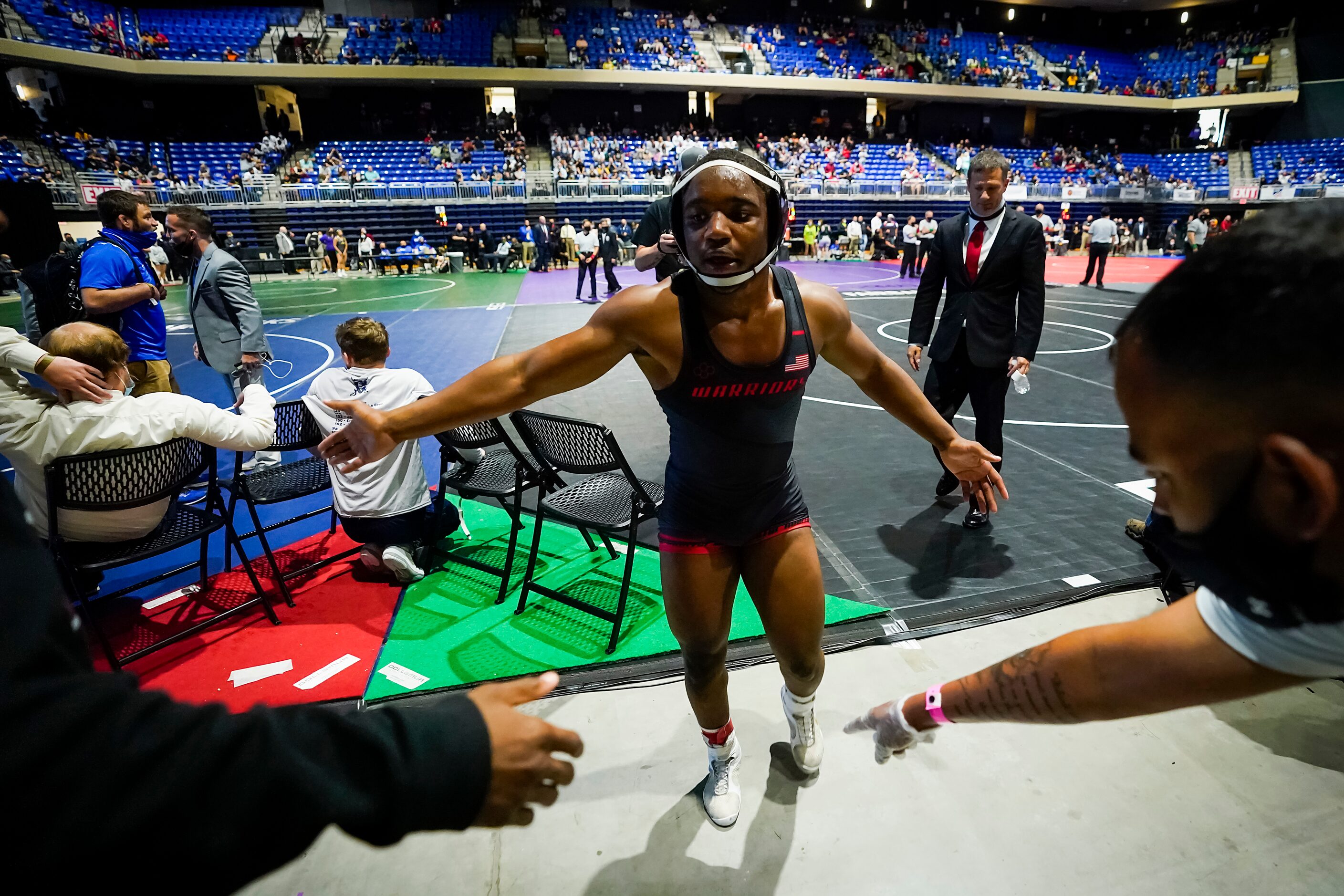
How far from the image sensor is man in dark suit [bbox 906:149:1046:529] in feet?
13.3

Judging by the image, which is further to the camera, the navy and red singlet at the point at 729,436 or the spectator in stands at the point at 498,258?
the spectator in stands at the point at 498,258

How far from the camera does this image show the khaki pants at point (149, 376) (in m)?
4.90

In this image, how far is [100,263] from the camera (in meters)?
4.60

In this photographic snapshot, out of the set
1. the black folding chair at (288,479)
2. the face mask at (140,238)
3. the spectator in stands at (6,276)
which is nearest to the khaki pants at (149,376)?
the face mask at (140,238)

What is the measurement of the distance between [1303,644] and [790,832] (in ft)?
5.66

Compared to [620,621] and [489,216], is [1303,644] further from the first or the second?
[489,216]

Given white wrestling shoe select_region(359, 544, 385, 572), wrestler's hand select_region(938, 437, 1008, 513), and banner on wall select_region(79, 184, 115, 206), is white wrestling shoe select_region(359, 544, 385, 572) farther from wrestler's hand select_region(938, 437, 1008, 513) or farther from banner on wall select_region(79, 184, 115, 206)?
banner on wall select_region(79, 184, 115, 206)

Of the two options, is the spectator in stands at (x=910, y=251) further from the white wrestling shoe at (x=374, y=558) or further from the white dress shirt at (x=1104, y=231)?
the white wrestling shoe at (x=374, y=558)

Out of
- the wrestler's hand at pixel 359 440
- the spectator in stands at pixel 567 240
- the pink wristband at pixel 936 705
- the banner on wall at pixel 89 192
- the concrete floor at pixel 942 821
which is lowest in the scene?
the concrete floor at pixel 942 821

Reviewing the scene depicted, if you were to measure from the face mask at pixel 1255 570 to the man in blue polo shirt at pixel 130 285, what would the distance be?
5793 millimetres

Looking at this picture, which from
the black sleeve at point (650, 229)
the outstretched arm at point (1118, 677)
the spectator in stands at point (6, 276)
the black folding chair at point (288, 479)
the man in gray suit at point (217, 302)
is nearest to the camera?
the outstretched arm at point (1118, 677)

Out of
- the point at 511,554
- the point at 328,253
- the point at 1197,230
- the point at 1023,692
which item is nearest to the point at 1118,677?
the point at 1023,692

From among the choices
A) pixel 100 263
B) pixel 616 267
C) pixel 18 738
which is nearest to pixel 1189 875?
pixel 18 738

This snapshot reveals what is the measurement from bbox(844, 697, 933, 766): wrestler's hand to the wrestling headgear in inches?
49.7
